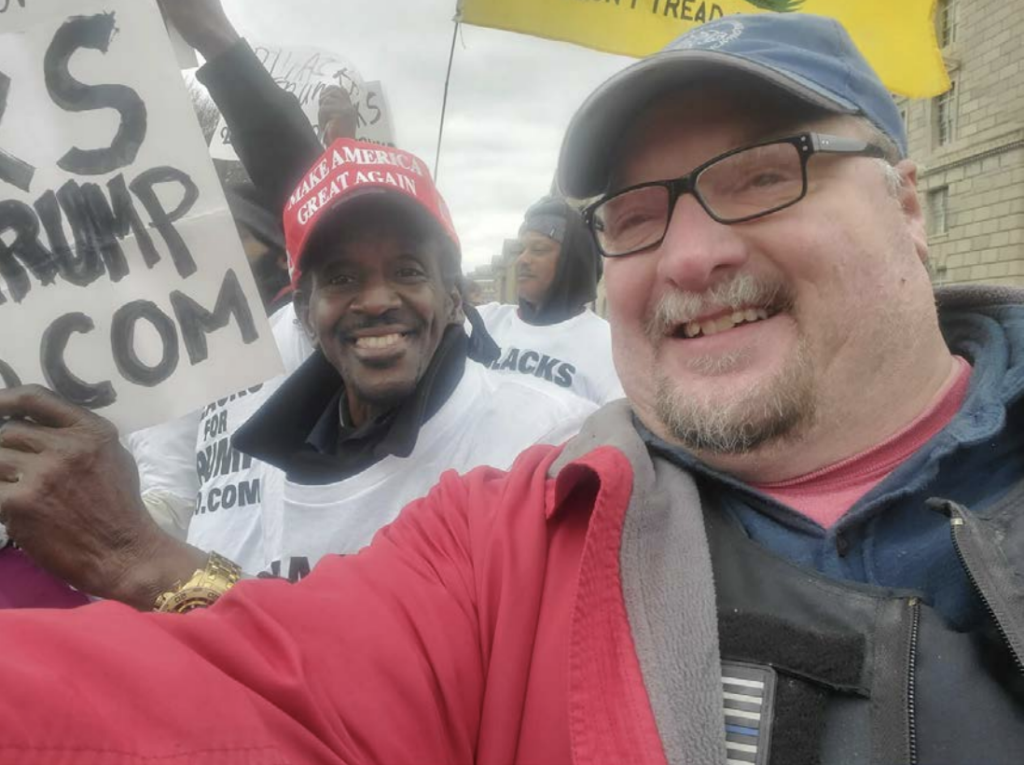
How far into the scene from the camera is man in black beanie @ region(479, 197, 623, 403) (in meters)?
3.35

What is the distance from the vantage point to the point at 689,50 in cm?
130

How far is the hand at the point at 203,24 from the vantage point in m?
2.33

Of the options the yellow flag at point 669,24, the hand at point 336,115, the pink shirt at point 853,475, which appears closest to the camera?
the pink shirt at point 853,475

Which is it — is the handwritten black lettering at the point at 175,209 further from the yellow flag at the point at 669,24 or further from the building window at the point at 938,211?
the building window at the point at 938,211

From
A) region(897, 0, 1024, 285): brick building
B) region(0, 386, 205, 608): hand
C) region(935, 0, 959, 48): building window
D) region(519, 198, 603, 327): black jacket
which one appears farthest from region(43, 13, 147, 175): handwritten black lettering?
region(935, 0, 959, 48): building window

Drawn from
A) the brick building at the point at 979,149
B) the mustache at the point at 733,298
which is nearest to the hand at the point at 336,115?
the mustache at the point at 733,298

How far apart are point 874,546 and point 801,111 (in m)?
0.69

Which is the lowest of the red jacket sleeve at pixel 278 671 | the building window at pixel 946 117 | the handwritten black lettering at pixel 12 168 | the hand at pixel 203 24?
the red jacket sleeve at pixel 278 671

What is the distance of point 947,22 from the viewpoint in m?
24.0

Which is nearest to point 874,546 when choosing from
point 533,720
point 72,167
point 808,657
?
point 808,657

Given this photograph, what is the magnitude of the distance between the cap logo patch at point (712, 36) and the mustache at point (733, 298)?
0.38 metres

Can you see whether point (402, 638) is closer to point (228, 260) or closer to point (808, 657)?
point (808, 657)

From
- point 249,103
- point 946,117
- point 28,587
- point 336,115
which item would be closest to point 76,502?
point 28,587

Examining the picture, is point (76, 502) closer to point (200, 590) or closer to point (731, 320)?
point (200, 590)
